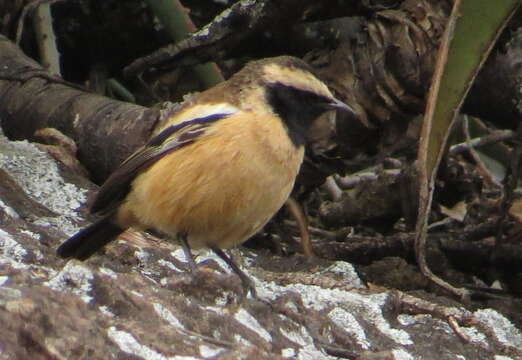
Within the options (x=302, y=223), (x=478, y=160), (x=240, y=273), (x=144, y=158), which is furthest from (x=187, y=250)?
(x=478, y=160)

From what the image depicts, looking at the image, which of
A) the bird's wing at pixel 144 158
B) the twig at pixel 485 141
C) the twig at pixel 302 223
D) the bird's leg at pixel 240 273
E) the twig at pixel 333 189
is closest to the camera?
the bird's leg at pixel 240 273

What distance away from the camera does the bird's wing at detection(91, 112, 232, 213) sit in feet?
15.2

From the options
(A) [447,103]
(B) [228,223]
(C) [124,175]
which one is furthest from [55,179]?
(A) [447,103]

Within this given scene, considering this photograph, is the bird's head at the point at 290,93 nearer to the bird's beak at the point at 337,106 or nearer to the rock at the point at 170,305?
the bird's beak at the point at 337,106

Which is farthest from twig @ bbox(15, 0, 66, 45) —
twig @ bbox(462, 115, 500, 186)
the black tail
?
twig @ bbox(462, 115, 500, 186)

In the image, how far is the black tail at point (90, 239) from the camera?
4.25 metres

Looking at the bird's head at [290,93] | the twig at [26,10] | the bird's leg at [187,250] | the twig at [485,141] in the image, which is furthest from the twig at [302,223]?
the twig at [26,10]

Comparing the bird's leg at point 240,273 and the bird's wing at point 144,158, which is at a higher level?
the bird's wing at point 144,158

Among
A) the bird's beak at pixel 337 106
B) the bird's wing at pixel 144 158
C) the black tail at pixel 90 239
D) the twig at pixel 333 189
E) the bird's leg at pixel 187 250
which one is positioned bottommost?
the twig at pixel 333 189

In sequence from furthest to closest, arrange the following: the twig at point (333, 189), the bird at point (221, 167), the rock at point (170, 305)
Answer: the twig at point (333, 189) < the bird at point (221, 167) < the rock at point (170, 305)

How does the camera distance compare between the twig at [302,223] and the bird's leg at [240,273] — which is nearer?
the bird's leg at [240,273]

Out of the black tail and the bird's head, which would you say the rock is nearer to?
the black tail

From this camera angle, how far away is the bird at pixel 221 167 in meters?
4.45

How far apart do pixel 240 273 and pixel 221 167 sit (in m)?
0.43
